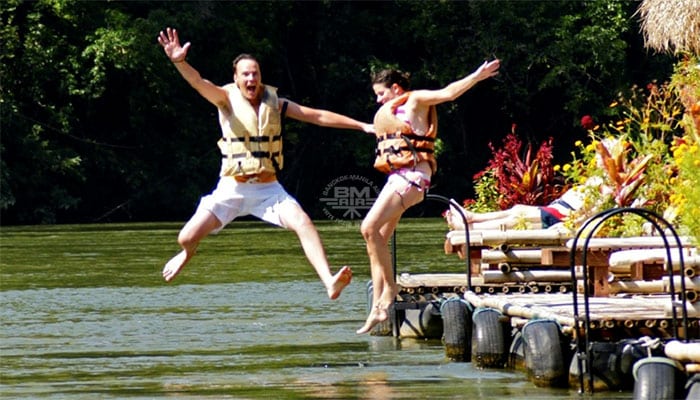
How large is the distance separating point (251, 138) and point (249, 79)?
412 millimetres

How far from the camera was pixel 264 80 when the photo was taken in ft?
177

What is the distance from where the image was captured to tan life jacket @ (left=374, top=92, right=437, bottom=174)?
12.9 metres

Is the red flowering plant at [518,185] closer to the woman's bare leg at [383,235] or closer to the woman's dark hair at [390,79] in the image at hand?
the woman's bare leg at [383,235]

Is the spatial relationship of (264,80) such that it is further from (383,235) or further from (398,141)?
(398,141)

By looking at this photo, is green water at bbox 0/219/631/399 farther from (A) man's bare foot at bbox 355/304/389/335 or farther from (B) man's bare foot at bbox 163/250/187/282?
(B) man's bare foot at bbox 163/250/187/282

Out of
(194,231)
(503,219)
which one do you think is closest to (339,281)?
(194,231)

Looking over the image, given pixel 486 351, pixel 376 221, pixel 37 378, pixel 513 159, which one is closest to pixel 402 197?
pixel 376 221

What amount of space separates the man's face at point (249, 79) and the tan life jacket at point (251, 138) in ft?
0.19

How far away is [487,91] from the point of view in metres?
54.8

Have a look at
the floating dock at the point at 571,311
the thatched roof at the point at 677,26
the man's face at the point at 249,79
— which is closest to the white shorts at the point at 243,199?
the man's face at the point at 249,79

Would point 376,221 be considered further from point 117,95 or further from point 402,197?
point 117,95

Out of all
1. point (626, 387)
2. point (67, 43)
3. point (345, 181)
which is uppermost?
point (67, 43)

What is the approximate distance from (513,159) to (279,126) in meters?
7.60

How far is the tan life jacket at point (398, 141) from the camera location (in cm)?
1290
